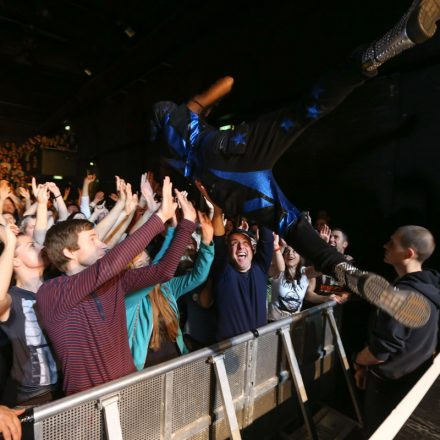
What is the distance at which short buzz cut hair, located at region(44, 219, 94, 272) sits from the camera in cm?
144

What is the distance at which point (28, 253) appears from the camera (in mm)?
1710

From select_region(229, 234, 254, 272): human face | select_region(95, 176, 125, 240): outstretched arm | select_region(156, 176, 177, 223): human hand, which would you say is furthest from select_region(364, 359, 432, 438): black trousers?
select_region(95, 176, 125, 240): outstretched arm

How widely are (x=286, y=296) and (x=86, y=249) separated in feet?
5.77

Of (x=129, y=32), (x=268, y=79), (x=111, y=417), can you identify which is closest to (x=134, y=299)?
(x=111, y=417)

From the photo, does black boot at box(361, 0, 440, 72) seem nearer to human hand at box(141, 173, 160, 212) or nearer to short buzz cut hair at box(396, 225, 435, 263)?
short buzz cut hair at box(396, 225, 435, 263)

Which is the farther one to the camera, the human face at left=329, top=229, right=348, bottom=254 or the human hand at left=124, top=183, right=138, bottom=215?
the human face at left=329, top=229, right=348, bottom=254

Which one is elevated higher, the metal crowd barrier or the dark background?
the dark background

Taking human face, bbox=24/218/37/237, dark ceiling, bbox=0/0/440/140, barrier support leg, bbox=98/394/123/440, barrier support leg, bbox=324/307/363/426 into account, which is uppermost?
dark ceiling, bbox=0/0/440/140

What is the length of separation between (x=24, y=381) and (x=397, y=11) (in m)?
4.54

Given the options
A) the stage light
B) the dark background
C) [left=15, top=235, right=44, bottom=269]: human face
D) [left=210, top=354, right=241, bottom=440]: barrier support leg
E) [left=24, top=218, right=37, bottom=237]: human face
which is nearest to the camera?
[left=210, top=354, right=241, bottom=440]: barrier support leg

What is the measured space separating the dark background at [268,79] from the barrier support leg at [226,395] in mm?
2668

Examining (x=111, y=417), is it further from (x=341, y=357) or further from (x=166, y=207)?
(x=341, y=357)

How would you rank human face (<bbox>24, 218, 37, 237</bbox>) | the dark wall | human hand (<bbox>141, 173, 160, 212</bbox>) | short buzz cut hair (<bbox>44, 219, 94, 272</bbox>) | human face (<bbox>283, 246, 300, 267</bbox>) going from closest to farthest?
1. short buzz cut hair (<bbox>44, 219, 94, 272</bbox>)
2. human hand (<bbox>141, 173, 160, 212</bbox>)
3. human face (<bbox>24, 218, 37, 237</bbox>)
4. human face (<bbox>283, 246, 300, 267</bbox>)
5. the dark wall

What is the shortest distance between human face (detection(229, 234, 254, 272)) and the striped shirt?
95cm
